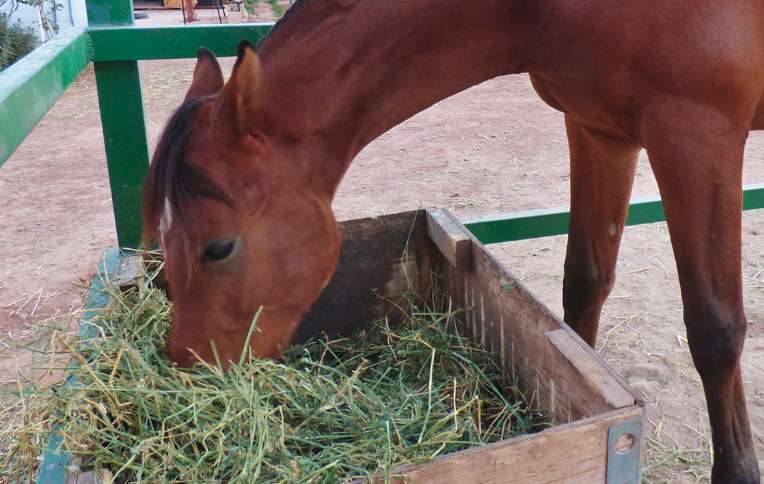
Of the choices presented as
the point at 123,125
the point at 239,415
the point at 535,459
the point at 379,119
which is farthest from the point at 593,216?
the point at 123,125

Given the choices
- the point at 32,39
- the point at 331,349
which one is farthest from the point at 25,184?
the point at 32,39

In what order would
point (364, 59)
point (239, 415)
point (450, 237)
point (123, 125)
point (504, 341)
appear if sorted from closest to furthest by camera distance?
point (239, 415) < point (364, 59) < point (504, 341) < point (450, 237) < point (123, 125)

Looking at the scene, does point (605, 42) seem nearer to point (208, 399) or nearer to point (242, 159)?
point (242, 159)

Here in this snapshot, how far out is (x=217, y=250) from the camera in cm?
134

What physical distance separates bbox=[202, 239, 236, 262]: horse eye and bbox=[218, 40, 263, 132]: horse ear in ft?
0.71

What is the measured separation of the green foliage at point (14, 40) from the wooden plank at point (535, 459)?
7.62 meters

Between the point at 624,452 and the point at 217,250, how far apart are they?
80 cm

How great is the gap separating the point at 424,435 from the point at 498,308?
0.44m

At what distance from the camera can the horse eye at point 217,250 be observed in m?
1.34

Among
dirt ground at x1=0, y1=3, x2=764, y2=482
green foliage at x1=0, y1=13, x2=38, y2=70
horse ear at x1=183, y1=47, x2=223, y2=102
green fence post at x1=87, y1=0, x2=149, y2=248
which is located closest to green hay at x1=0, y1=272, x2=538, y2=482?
dirt ground at x1=0, y1=3, x2=764, y2=482

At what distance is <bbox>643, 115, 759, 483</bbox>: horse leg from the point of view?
145 centimetres

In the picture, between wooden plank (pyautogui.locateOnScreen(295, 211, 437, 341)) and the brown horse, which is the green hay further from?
wooden plank (pyautogui.locateOnScreen(295, 211, 437, 341))

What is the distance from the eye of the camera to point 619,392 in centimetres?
118

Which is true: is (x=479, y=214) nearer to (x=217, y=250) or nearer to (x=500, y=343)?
(x=500, y=343)
